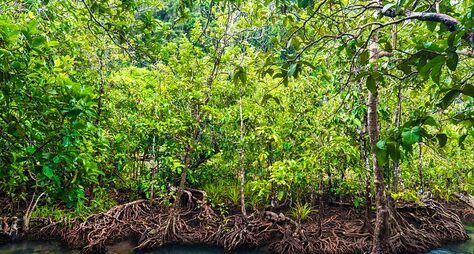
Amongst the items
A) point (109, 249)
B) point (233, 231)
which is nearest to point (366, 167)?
point (233, 231)

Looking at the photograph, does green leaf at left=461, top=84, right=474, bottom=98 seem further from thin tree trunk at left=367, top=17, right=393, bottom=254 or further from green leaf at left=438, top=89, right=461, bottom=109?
thin tree trunk at left=367, top=17, right=393, bottom=254

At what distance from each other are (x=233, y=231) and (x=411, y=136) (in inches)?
242

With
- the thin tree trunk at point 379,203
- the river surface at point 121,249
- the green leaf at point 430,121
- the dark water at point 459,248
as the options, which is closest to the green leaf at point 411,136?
the green leaf at point 430,121

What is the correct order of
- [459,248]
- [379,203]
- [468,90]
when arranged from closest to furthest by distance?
[468,90] → [379,203] → [459,248]

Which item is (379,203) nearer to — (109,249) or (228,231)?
(228,231)

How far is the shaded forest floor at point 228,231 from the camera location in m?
6.43

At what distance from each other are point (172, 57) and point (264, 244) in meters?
4.10

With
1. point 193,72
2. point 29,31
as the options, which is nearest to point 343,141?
point 193,72

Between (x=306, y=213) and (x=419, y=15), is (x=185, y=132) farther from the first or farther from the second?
(x=419, y=15)

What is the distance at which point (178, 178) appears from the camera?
26.3 ft

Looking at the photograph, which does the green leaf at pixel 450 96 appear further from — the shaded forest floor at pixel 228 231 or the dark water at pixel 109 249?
the dark water at pixel 109 249

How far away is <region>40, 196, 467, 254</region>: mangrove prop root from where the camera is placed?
643 cm

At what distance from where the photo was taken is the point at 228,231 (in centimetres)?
680

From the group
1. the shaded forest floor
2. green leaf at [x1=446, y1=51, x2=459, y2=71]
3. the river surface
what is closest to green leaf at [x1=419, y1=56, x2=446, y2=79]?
green leaf at [x1=446, y1=51, x2=459, y2=71]
